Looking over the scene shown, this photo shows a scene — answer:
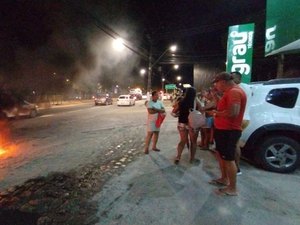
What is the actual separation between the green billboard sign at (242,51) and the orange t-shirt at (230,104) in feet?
25.5

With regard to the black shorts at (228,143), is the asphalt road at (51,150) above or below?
below

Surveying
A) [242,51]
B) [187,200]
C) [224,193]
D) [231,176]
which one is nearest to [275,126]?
[231,176]

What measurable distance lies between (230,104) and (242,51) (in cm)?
847

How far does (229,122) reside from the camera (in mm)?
4191

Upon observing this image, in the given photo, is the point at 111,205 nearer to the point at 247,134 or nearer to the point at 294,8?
the point at 247,134

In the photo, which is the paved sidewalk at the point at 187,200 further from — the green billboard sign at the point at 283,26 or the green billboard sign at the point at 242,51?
the green billboard sign at the point at 242,51

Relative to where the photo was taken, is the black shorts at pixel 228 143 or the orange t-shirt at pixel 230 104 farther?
the black shorts at pixel 228 143

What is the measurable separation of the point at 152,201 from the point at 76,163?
2.79 m

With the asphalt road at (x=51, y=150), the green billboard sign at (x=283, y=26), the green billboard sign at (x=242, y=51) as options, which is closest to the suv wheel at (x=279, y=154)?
the asphalt road at (x=51, y=150)

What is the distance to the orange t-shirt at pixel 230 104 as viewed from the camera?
4082 millimetres

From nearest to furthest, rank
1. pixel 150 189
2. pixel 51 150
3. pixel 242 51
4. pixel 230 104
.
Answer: pixel 230 104 → pixel 150 189 → pixel 51 150 → pixel 242 51

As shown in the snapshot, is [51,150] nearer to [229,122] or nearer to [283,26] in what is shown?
[229,122]

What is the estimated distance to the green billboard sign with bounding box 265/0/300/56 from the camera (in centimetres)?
830

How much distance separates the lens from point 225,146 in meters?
4.24
